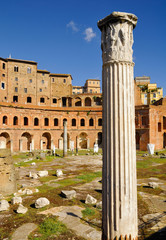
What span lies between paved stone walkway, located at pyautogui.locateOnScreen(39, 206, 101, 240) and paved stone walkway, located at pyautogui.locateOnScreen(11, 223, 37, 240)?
2.76ft

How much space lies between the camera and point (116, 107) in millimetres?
3117

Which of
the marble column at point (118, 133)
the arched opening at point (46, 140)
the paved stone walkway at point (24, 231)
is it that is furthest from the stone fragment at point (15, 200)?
the arched opening at point (46, 140)

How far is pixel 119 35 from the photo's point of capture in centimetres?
318

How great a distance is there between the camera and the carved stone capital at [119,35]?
10.3 feet

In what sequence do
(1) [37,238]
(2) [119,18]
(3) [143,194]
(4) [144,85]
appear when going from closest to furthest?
(2) [119,18] < (1) [37,238] < (3) [143,194] < (4) [144,85]

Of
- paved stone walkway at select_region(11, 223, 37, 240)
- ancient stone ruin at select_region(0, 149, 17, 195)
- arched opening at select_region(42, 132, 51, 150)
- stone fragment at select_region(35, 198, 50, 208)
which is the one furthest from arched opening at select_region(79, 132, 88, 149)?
paved stone walkway at select_region(11, 223, 37, 240)

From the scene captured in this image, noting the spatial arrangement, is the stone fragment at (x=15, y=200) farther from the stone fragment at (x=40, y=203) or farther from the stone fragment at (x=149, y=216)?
the stone fragment at (x=149, y=216)

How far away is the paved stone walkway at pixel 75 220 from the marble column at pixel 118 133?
189 centimetres

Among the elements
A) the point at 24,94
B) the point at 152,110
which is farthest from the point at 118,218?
the point at 24,94

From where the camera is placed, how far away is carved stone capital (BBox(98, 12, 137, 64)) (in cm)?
315

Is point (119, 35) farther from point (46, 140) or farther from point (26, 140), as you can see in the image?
point (46, 140)

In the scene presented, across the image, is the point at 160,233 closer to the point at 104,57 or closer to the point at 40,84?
the point at 104,57

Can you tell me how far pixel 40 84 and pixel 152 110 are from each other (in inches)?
992

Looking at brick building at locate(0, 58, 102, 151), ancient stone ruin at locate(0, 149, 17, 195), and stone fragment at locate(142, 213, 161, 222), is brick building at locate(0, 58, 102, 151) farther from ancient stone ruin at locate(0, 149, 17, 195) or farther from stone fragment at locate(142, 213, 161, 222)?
stone fragment at locate(142, 213, 161, 222)
